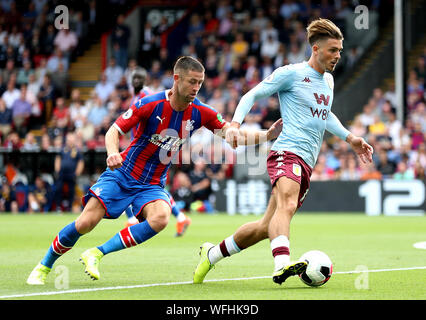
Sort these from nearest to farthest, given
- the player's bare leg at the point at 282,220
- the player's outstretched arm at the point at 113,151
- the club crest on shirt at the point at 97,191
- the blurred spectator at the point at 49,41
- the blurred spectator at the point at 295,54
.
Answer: the player's bare leg at the point at 282,220, the player's outstretched arm at the point at 113,151, the club crest on shirt at the point at 97,191, the blurred spectator at the point at 295,54, the blurred spectator at the point at 49,41

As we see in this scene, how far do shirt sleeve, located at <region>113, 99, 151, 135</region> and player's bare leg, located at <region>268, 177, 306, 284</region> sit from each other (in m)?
1.38

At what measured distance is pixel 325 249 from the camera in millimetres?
11117

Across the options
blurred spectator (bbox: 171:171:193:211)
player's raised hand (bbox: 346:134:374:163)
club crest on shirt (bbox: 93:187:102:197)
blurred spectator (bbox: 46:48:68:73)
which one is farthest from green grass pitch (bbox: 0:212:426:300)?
blurred spectator (bbox: 46:48:68:73)

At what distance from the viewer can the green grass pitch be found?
6414 millimetres

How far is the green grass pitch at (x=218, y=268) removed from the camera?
6.41 meters

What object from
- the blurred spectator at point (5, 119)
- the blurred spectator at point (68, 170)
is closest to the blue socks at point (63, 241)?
the blurred spectator at point (68, 170)

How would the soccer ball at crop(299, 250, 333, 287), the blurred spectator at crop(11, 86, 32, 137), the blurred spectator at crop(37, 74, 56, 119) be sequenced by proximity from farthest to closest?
the blurred spectator at crop(37, 74, 56, 119)
the blurred spectator at crop(11, 86, 32, 137)
the soccer ball at crop(299, 250, 333, 287)

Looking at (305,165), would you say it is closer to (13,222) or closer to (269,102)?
(13,222)

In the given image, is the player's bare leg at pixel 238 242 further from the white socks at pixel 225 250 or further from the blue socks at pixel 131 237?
the blue socks at pixel 131 237

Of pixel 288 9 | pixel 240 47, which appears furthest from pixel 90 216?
pixel 288 9

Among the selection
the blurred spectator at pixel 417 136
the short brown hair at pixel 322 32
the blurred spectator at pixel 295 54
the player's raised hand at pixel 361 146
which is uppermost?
the blurred spectator at pixel 295 54

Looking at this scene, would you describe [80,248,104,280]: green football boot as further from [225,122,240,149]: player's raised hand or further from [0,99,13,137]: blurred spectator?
[0,99,13,137]: blurred spectator

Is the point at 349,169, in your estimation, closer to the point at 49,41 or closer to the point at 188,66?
the point at 49,41

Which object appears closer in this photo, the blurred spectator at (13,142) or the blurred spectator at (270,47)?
the blurred spectator at (13,142)
